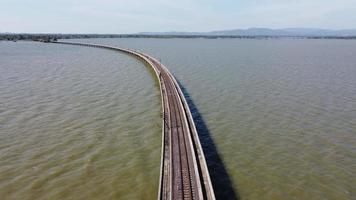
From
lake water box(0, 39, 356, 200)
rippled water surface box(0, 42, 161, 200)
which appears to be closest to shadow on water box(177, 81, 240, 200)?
lake water box(0, 39, 356, 200)

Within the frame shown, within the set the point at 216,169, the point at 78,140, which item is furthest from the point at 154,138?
the point at 216,169

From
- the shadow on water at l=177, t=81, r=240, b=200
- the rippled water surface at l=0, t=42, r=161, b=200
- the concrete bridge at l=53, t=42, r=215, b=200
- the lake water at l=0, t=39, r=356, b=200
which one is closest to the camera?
the concrete bridge at l=53, t=42, r=215, b=200

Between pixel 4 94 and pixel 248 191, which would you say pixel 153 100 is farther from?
pixel 248 191

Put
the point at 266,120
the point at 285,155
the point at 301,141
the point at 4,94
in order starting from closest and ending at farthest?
the point at 285,155 < the point at 301,141 < the point at 266,120 < the point at 4,94

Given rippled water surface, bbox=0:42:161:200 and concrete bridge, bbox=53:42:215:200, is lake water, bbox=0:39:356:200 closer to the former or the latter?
rippled water surface, bbox=0:42:161:200

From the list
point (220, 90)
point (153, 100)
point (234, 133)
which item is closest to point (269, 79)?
point (220, 90)

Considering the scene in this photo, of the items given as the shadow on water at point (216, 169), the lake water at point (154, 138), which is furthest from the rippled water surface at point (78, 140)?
the shadow on water at point (216, 169)

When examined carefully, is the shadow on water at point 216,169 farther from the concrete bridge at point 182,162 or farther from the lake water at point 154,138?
the concrete bridge at point 182,162

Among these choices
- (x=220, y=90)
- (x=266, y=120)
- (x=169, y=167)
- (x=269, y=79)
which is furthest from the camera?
(x=269, y=79)
